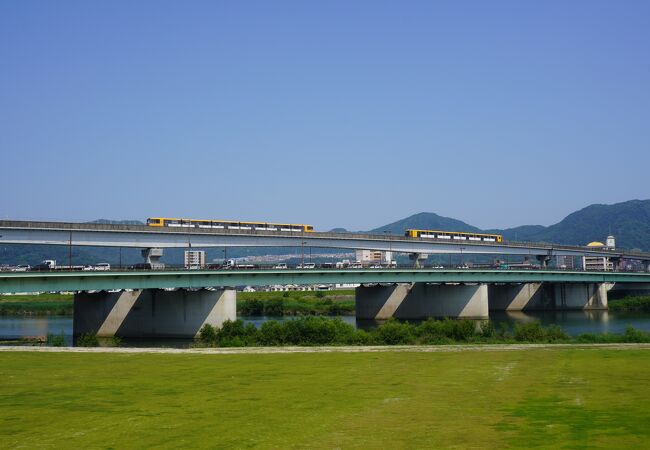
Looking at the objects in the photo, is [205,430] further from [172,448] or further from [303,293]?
[303,293]

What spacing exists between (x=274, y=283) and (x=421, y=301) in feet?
115

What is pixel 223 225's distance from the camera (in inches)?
4402

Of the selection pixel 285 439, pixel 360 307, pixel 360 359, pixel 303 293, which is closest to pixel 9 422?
pixel 285 439

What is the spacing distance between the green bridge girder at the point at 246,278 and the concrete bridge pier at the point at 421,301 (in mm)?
2991

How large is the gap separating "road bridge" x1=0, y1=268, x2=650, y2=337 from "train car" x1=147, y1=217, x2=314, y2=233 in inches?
607

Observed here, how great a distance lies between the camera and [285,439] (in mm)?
19312

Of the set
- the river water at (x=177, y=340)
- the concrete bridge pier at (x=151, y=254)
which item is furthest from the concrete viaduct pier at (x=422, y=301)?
the concrete bridge pier at (x=151, y=254)

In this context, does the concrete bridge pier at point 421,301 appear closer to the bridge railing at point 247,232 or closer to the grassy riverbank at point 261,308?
the bridge railing at point 247,232

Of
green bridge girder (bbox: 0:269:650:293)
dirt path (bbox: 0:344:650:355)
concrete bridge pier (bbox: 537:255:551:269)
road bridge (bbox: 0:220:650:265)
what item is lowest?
dirt path (bbox: 0:344:650:355)

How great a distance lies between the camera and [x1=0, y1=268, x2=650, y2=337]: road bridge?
→ 2881 inches

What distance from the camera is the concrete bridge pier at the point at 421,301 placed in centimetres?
11344

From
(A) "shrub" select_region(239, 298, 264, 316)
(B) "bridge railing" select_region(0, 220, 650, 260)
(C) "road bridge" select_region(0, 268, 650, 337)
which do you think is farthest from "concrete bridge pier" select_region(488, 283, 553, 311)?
(A) "shrub" select_region(239, 298, 264, 316)

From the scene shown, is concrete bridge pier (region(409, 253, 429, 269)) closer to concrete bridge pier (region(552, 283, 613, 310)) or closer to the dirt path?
concrete bridge pier (region(552, 283, 613, 310))

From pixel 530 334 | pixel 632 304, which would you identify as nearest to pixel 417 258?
pixel 632 304
